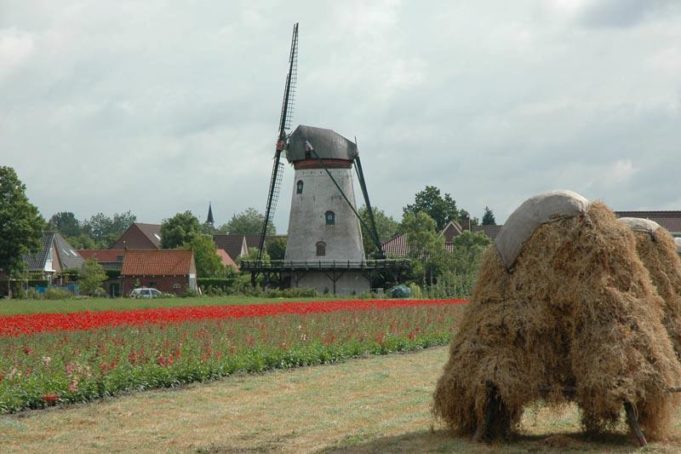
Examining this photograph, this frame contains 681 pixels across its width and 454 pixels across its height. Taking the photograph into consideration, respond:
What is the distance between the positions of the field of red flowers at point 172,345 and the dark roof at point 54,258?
194 ft

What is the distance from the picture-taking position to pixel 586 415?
31.4 feet

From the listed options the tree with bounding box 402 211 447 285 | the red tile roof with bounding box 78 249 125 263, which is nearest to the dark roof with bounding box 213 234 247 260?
the red tile roof with bounding box 78 249 125 263

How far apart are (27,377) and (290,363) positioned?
20.5 feet

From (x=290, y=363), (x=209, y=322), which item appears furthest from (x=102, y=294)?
(x=290, y=363)

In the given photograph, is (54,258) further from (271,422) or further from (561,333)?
(561,333)

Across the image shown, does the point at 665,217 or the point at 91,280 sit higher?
the point at 665,217

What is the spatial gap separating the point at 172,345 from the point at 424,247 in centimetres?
5511

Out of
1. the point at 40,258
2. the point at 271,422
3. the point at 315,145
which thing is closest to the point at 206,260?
the point at 40,258

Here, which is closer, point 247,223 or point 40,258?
point 40,258

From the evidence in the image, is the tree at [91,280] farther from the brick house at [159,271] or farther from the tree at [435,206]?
the tree at [435,206]

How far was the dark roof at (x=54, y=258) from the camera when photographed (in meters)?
88.8

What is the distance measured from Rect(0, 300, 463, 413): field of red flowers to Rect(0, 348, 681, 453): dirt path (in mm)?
467

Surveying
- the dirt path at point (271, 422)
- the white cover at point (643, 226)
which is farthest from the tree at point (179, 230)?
the white cover at point (643, 226)

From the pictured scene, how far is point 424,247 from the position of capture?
7281 cm
